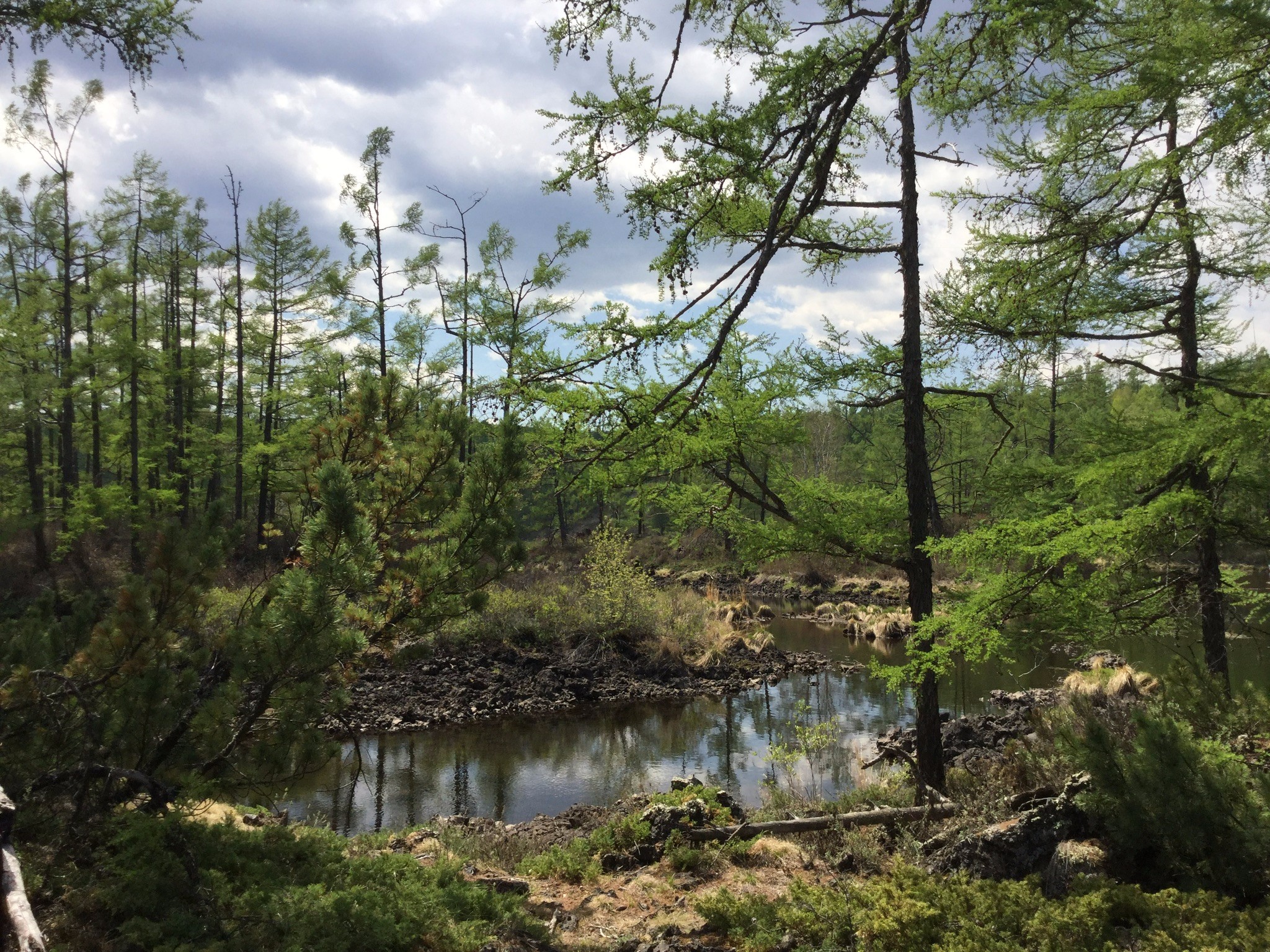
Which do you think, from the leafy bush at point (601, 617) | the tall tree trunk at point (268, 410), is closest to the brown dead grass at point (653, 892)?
the leafy bush at point (601, 617)

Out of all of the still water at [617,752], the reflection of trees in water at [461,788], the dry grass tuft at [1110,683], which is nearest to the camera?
the reflection of trees in water at [461,788]

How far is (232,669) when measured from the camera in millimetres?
4070

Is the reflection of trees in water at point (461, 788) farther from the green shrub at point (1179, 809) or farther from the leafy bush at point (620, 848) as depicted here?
the green shrub at point (1179, 809)

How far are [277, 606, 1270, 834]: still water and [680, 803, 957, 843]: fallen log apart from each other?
2383 mm

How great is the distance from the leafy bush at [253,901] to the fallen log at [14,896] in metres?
0.90

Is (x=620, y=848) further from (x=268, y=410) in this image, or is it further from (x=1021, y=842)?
(x=268, y=410)

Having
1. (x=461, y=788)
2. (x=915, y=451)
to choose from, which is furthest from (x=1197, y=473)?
(x=461, y=788)

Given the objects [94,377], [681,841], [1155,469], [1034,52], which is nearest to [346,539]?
[681,841]

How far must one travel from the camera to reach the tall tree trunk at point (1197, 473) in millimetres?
6301

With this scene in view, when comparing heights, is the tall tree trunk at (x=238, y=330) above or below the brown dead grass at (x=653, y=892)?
above

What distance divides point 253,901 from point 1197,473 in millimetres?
7728

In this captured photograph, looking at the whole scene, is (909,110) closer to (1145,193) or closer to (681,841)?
(1145,193)

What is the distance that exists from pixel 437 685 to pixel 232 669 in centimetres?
1094

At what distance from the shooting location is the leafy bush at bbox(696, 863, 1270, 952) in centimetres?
298
